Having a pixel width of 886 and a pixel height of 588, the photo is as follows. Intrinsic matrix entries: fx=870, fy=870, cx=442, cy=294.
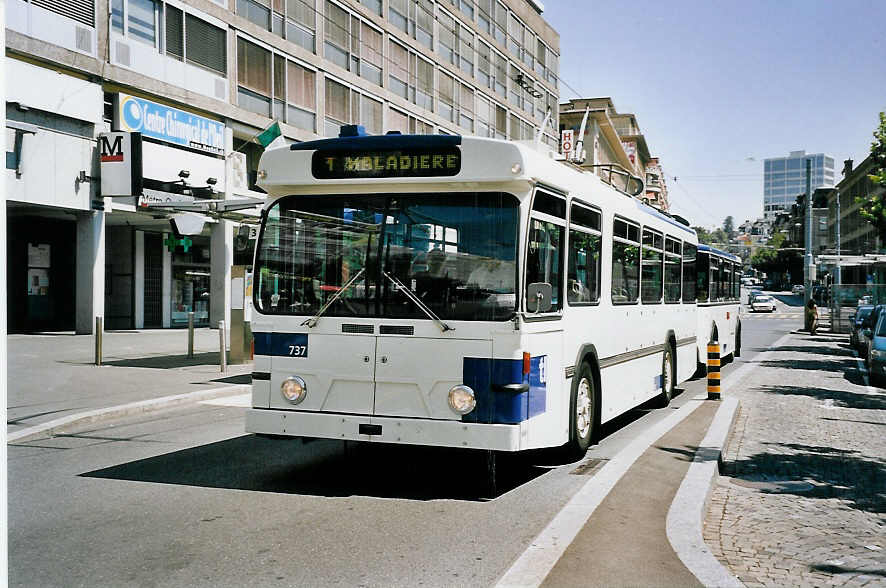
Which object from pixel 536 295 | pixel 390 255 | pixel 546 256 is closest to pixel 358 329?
pixel 390 255

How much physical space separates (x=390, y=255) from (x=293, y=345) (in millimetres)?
1141

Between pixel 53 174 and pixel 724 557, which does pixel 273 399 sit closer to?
pixel 724 557

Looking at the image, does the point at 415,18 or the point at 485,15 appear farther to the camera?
the point at 485,15

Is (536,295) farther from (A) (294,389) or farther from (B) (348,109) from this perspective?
(B) (348,109)

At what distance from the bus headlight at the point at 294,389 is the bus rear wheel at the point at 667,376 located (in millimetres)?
6968

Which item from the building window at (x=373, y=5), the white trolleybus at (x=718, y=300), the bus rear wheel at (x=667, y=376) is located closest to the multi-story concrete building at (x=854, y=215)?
the building window at (x=373, y=5)

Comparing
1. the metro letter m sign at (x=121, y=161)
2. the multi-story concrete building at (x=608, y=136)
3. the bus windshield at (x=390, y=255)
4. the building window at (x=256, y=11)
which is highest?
the multi-story concrete building at (x=608, y=136)

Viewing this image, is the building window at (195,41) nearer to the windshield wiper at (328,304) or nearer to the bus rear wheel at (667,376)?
the bus rear wheel at (667,376)

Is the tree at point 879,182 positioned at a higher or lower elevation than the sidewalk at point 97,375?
higher

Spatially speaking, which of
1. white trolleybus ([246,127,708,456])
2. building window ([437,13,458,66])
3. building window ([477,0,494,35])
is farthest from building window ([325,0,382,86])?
white trolleybus ([246,127,708,456])

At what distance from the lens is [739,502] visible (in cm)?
716

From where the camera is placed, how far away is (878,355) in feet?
58.6

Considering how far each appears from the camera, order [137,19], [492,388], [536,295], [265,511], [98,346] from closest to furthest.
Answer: [265,511] → [492,388] → [536,295] → [98,346] → [137,19]

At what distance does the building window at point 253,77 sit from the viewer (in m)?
29.5
